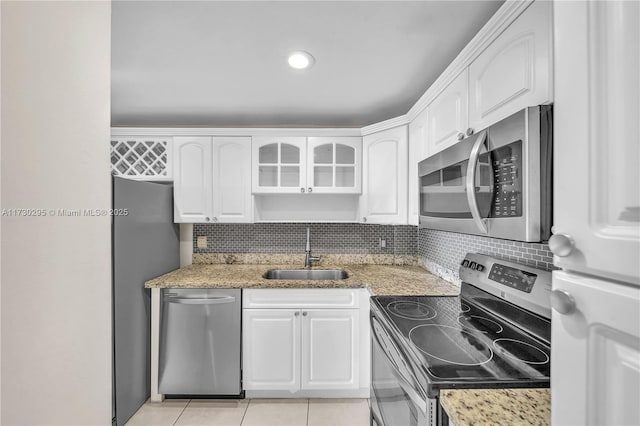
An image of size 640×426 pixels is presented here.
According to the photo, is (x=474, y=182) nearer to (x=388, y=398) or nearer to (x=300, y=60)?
(x=388, y=398)

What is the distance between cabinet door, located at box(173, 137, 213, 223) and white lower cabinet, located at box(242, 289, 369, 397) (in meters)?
0.96

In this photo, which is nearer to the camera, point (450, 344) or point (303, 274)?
point (450, 344)

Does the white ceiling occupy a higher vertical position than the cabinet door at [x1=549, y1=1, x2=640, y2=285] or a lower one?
higher

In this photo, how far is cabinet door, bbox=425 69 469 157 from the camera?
1418 millimetres

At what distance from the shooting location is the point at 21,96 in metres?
0.50

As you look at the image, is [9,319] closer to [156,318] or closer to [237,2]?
[237,2]

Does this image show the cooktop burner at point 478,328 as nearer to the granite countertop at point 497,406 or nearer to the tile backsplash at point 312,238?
the granite countertop at point 497,406

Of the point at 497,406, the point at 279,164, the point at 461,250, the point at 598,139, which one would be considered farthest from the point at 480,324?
the point at 279,164

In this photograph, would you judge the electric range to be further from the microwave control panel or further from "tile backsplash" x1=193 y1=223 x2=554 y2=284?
"tile backsplash" x1=193 y1=223 x2=554 y2=284

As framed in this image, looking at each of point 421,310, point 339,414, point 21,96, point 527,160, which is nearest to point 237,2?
point 21,96

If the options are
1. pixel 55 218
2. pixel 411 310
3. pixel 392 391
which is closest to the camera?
pixel 55 218

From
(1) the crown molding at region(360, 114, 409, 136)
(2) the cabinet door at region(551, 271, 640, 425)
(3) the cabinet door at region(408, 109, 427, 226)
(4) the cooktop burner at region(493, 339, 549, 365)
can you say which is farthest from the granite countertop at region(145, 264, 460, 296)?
(2) the cabinet door at region(551, 271, 640, 425)

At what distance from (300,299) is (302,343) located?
0.32m

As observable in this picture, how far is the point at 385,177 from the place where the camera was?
2404mm
